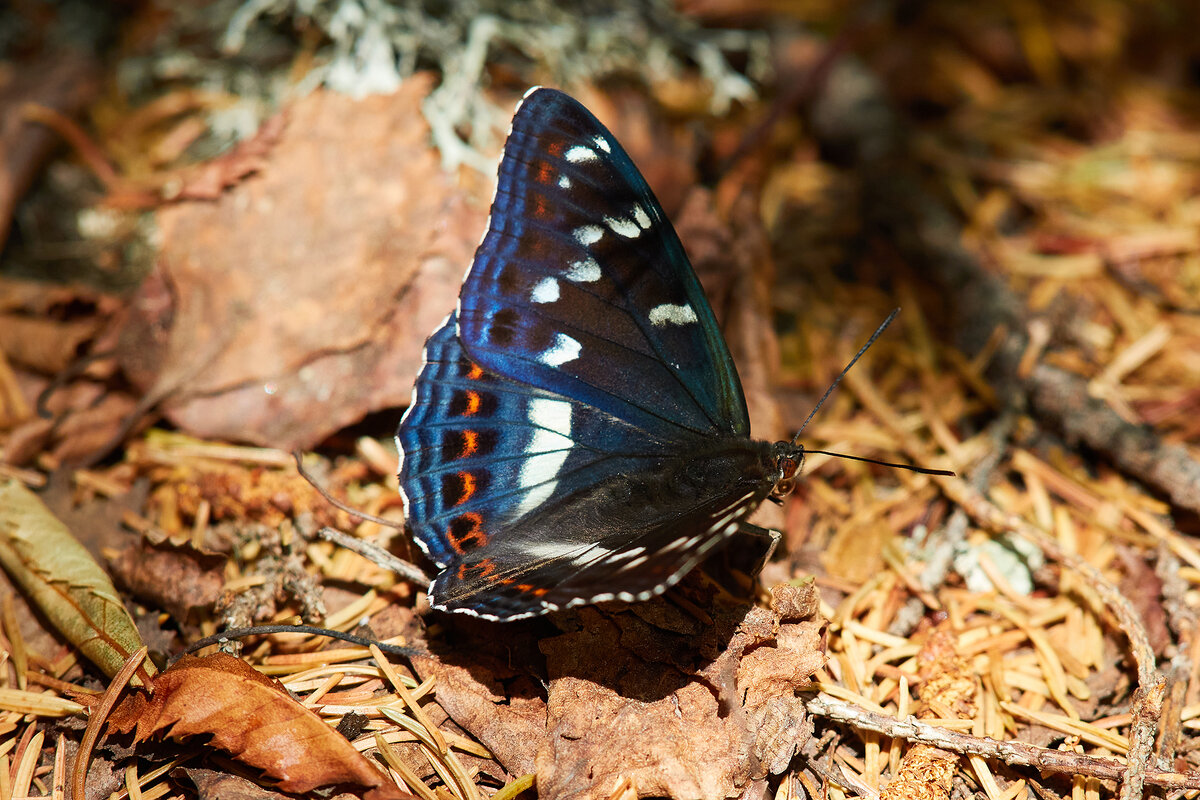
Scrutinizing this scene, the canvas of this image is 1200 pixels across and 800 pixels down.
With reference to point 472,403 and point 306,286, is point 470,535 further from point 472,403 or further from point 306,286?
point 306,286

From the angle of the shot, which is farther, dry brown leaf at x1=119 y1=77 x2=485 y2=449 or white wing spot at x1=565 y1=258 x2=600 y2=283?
dry brown leaf at x1=119 y1=77 x2=485 y2=449

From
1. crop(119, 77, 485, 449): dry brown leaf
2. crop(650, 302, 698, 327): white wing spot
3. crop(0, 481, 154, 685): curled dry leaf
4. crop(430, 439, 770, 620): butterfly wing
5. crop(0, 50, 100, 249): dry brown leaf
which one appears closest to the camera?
crop(430, 439, 770, 620): butterfly wing

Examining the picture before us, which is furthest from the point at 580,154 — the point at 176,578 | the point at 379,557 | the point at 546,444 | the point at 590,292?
the point at 176,578

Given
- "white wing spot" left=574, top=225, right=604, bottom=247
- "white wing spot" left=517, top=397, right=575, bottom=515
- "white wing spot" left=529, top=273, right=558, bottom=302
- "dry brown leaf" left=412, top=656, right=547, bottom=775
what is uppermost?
"white wing spot" left=574, top=225, right=604, bottom=247

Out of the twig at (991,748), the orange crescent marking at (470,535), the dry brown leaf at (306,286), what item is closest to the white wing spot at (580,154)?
the dry brown leaf at (306,286)

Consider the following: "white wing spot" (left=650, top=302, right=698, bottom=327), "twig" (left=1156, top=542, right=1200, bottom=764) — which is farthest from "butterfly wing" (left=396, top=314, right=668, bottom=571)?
"twig" (left=1156, top=542, right=1200, bottom=764)

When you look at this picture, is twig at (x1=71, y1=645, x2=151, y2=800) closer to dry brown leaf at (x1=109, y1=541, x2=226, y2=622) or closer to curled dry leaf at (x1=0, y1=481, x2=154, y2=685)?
curled dry leaf at (x1=0, y1=481, x2=154, y2=685)

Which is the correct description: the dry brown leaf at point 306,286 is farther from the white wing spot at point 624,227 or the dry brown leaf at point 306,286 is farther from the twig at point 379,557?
the white wing spot at point 624,227

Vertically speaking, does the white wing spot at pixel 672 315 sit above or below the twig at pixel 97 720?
above
